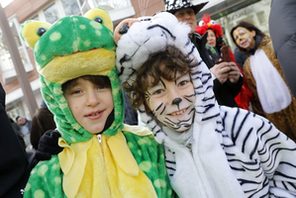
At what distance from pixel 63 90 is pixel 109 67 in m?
0.20

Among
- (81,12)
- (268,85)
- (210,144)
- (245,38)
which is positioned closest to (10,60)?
(81,12)

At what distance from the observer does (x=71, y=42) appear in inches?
53.2

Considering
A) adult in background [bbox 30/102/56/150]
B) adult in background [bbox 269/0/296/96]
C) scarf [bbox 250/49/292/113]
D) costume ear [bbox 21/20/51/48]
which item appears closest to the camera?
adult in background [bbox 269/0/296/96]

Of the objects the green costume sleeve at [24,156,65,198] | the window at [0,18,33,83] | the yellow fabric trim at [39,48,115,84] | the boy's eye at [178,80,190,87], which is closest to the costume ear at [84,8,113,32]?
the yellow fabric trim at [39,48,115,84]

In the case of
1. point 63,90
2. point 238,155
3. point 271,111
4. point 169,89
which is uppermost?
point 63,90

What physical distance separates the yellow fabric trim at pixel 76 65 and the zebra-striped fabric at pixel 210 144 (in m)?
0.07

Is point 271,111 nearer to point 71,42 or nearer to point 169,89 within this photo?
point 169,89

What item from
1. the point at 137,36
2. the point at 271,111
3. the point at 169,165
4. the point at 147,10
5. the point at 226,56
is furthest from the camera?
the point at 147,10

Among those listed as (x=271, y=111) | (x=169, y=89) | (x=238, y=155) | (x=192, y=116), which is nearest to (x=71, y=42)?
(x=169, y=89)

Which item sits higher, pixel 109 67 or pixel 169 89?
pixel 109 67

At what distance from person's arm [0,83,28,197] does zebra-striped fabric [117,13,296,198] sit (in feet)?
1.59

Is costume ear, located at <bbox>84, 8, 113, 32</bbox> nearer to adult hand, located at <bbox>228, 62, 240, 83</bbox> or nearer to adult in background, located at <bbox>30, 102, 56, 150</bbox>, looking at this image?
adult hand, located at <bbox>228, 62, 240, 83</bbox>

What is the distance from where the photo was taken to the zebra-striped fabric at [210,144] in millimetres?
1355

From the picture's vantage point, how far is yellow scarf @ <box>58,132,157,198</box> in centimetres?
135
